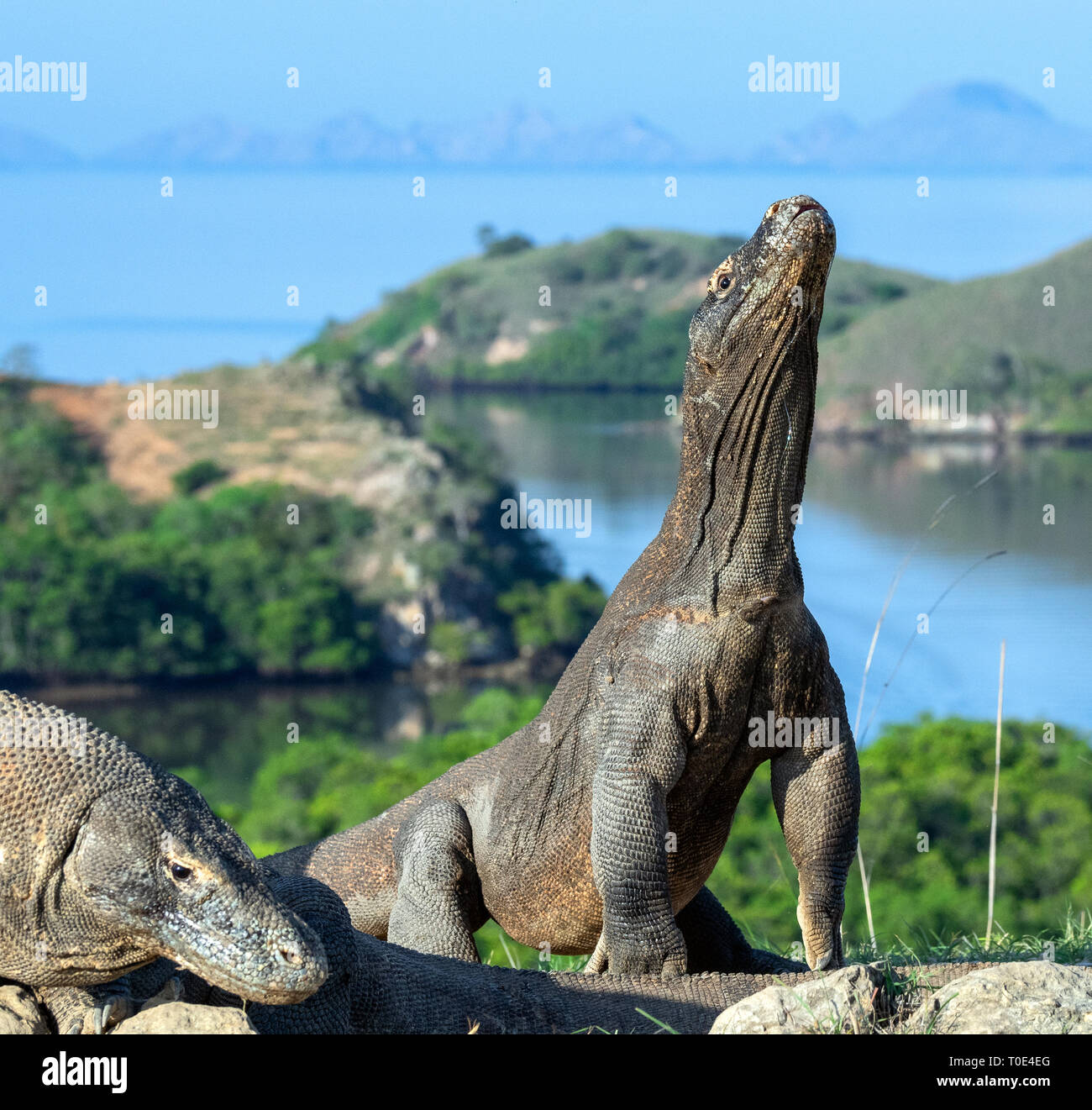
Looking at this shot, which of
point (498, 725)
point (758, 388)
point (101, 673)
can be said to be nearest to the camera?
point (758, 388)

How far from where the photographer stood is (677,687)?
5.73m

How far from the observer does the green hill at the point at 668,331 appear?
78.5 meters

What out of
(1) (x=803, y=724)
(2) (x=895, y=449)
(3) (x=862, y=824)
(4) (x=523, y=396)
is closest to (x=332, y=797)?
(3) (x=862, y=824)

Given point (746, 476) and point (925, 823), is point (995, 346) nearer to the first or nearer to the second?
point (925, 823)

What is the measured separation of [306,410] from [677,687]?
9233 cm

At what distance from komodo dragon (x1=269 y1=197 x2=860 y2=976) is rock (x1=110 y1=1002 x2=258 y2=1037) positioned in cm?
195

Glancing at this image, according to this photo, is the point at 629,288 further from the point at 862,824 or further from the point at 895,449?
the point at 862,824

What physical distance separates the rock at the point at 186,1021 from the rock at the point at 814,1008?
1.27m

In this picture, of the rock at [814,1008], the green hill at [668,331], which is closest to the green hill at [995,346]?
the green hill at [668,331]

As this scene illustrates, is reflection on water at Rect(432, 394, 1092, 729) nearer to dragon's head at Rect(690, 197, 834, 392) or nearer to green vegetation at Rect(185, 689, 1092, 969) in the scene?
green vegetation at Rect(185, 689, 1092, 969)

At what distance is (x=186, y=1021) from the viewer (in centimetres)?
411

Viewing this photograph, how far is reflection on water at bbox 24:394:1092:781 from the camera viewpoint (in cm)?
5550

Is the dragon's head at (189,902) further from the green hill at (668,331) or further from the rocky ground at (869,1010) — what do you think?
the green hill at (668,331)

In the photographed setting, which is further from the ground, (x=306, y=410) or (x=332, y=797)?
(x=306, y=410)
